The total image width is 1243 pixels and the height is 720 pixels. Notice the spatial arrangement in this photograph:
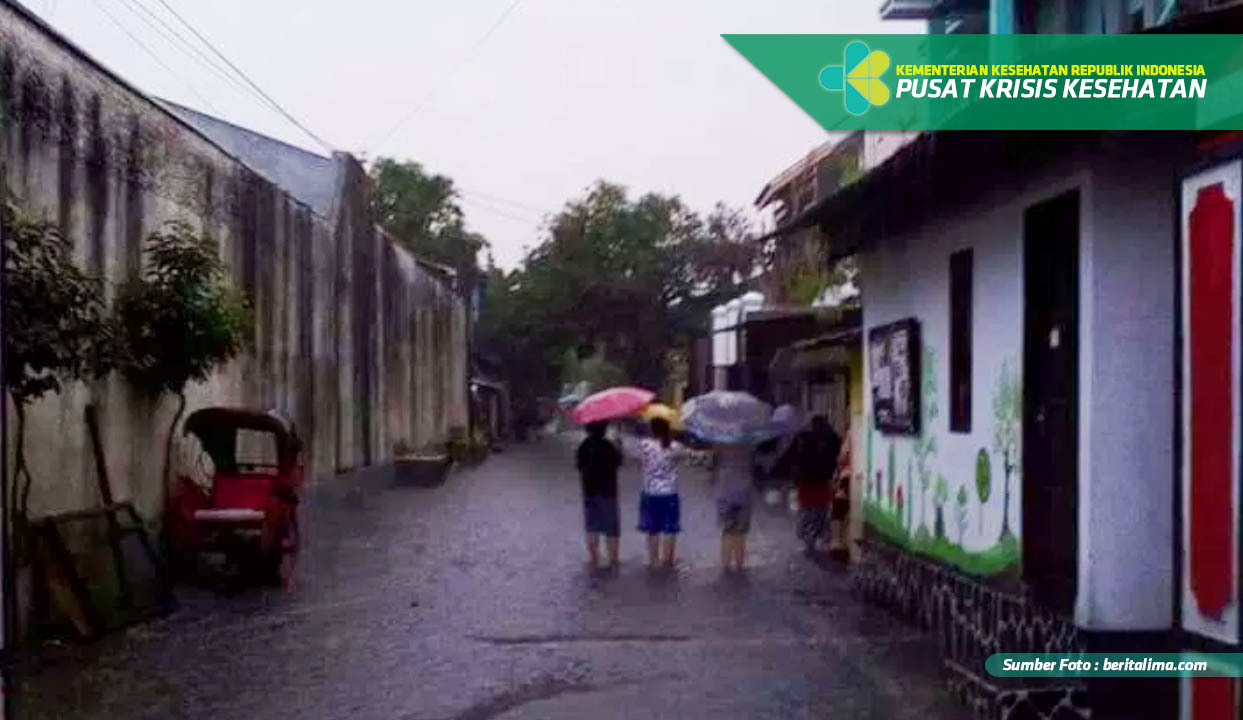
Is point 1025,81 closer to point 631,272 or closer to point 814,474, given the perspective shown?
point 814,474

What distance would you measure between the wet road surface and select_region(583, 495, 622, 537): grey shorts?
17.4 inches

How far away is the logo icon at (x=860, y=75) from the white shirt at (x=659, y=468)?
17.4 feet

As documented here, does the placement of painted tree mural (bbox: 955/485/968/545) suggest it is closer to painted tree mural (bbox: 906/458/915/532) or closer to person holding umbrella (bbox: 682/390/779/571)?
painted tree mural (bbox: 906/458/915/532)

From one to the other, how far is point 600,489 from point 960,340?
21.3ft

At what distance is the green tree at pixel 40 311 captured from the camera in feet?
35.6

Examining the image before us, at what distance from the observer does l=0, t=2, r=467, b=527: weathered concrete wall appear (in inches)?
521

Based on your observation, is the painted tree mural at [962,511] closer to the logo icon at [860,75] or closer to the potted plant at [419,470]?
the logo icon at [860,75]

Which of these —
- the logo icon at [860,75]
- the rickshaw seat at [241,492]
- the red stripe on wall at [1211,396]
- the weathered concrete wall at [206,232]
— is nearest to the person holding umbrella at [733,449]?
the rickshaw seat at [241,492]

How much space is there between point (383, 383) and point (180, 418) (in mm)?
18867

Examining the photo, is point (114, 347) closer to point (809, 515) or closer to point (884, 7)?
point (809, 515)

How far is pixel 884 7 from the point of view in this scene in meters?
19.3

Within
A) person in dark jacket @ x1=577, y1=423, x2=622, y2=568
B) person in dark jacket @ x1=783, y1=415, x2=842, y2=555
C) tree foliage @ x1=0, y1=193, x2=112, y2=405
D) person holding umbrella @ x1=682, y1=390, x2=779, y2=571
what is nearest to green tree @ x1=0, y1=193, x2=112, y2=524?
tree foliage @ x1=0, y1=193, x2=112, y2=405

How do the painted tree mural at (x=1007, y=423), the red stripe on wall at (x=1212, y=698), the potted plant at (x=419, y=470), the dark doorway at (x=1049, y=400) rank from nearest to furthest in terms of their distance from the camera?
the red stripe on wall at (x=1212, y=698) → the dark doorway at (x=1049, y=400) → the painted tree mural at (x=1007, y=423) → the potted plant at (x=419, y=470)

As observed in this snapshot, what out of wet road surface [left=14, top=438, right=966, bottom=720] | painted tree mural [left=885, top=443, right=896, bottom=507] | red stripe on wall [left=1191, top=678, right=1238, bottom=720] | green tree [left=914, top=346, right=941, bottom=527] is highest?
green tree [left=914, top=346, right=941, bottom=527]
